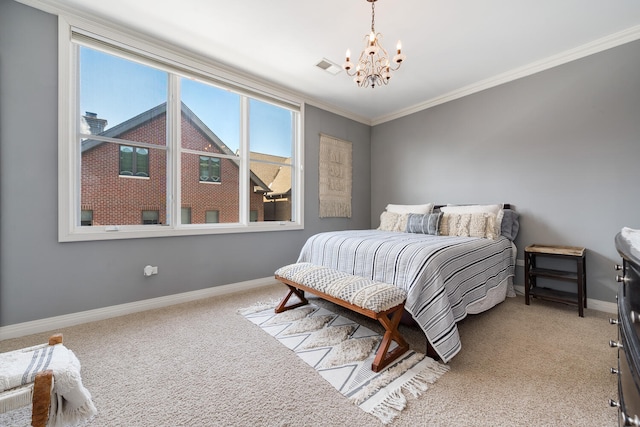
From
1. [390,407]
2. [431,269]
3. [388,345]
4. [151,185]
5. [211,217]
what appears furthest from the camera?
[211,217]

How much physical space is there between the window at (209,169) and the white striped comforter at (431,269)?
4.81 feet

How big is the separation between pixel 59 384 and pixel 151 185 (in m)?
2.10

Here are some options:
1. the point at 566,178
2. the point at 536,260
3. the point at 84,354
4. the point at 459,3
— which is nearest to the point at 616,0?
the point at 459,3

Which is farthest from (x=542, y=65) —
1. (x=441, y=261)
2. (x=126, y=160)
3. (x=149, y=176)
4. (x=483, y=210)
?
(x=126, y=160)

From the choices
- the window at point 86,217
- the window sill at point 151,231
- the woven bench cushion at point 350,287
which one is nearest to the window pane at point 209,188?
the window sill at point 151,231

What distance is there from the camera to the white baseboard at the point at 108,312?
2023 millimetres

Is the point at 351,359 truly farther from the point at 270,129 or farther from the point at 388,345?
the point at 270,129

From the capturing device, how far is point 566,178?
111 inches

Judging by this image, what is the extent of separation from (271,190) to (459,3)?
2810mm

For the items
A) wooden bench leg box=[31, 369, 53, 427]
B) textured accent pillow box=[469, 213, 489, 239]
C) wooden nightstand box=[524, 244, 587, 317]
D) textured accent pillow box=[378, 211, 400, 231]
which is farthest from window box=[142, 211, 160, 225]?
wooden nightstand box=[524, 244, 587, 317]

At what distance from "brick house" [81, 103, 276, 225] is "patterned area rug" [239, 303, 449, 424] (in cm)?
143

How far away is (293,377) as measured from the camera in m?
1.54

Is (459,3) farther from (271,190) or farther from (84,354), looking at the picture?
(84,354)

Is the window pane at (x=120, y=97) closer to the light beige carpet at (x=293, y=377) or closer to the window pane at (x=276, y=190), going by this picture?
the window pane at (x=276, y=190)
